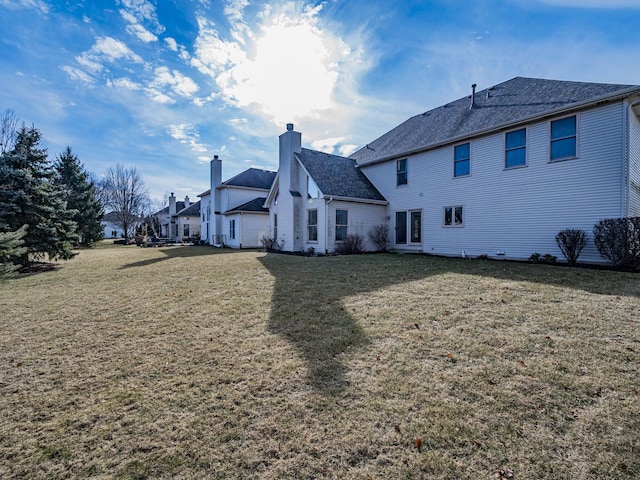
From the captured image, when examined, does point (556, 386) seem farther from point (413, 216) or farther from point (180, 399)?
point (413, 216)

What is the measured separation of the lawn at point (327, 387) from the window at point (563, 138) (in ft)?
22.8

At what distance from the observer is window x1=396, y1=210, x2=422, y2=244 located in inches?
607

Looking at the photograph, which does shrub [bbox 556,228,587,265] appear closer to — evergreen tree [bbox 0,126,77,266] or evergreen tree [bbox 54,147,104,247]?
evergreen tree [bbox 0,126,77,266]

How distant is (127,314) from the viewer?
5422 mm

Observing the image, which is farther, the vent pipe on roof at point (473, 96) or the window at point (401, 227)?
the window at point (401, 227)

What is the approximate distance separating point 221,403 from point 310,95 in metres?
15.0

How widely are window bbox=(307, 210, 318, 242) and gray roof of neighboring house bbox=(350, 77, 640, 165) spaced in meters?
5.23

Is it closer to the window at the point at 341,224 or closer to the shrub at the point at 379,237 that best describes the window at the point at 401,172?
the shrub at the point at 379,237

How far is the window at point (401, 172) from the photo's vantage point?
16.1m

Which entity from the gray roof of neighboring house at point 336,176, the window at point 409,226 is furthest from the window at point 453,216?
the gray roof of neighboring house at point 336,176

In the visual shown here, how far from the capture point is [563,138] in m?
10.6

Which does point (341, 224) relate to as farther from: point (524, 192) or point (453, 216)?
point (524, 192)

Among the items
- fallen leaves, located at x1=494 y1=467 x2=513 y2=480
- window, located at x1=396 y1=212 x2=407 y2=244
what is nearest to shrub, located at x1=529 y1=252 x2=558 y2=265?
window, located at x1=396 y1=212 x2=407 y2=244

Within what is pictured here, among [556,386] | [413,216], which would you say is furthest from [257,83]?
[556,386]
